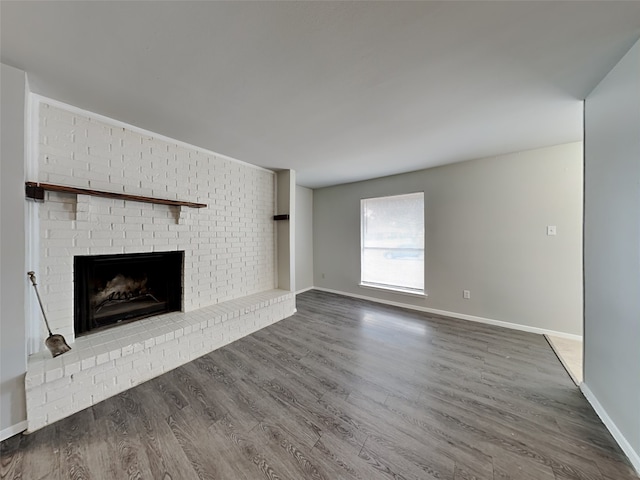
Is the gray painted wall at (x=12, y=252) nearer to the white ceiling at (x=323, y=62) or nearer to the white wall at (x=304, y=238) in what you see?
the white ceiling at (x=323, y=62)

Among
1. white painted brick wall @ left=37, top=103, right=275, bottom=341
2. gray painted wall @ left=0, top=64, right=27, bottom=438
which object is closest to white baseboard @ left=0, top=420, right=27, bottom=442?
gray painted wall @ left=0, top=64, right=27, bottom=438

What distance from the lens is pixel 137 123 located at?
7.03 ft

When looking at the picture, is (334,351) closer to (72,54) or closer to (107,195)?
(107,195)

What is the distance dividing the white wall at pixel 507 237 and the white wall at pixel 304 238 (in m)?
A: 1.82

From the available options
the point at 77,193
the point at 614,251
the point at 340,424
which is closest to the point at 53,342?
the point at 77,193

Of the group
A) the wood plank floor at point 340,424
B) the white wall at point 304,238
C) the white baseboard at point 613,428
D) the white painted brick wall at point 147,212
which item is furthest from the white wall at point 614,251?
the white wall at point 304,238

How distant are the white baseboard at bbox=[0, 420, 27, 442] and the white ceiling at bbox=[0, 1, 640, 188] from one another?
2.33m

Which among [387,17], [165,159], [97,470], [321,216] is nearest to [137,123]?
[165,159]

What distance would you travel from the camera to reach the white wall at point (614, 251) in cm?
126

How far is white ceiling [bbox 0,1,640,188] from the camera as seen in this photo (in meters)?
1.08

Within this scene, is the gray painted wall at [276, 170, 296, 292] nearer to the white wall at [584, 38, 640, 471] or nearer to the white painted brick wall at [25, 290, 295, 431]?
the white painted brick wall at [25, 290, 295, 431]

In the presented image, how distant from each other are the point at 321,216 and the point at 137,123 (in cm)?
349

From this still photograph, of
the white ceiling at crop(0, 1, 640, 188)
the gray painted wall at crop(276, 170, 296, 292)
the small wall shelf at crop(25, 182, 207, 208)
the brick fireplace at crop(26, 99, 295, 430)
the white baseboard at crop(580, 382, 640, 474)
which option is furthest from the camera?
the gray painted wall at crop(276, 170, 296, 292)

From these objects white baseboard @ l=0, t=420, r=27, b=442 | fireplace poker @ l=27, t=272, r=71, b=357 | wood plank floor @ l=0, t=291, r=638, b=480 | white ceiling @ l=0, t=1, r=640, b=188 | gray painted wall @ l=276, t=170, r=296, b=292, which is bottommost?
wood plank floor @ l=0, t=291, r=638, b=480
